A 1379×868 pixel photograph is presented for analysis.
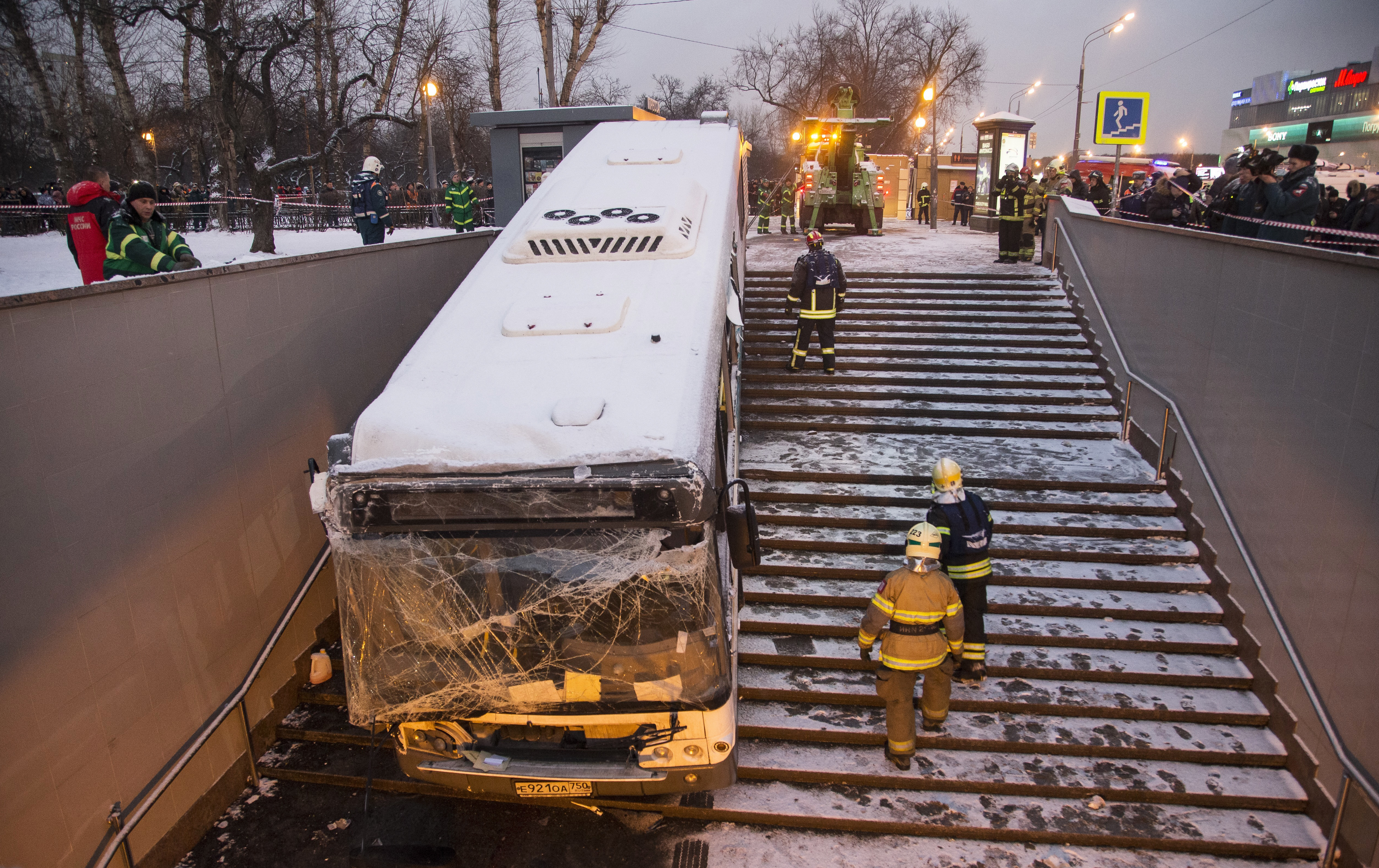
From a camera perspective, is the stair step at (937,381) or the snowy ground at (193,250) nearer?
the snowy ground at (193,250)

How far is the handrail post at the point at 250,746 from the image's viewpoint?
238 inches

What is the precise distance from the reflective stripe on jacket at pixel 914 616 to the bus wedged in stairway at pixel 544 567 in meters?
1.16

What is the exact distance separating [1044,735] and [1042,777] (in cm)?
38

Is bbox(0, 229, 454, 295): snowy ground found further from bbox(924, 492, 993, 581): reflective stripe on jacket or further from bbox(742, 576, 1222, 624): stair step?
bbox(924, 492, 993, 581): reflective stripe on jacket

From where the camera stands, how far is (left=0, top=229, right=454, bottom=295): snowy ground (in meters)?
8.94

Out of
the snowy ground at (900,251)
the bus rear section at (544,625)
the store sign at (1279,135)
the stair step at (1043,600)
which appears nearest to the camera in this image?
the bus rear section at (544,625)

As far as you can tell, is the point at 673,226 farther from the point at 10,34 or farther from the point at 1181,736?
the point at 10,34

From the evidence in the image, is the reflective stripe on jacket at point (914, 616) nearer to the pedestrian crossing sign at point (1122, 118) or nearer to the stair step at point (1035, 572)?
the stair step at point (1035, 572)

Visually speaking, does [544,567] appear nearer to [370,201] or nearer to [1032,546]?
[1032,546]

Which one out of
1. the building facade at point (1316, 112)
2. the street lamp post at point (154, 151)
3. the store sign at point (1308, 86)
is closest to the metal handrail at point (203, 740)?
the street lamp post at point (154, 151)

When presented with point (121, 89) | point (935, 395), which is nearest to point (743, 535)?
point (935, 395)

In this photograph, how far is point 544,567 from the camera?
405 centimetres

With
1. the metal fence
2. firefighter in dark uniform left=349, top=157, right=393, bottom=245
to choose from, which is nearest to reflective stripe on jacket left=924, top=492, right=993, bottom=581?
firefighter in dark uniform left=349, top=157, right=393, bottom=245

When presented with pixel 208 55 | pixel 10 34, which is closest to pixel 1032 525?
pixel 208 55
